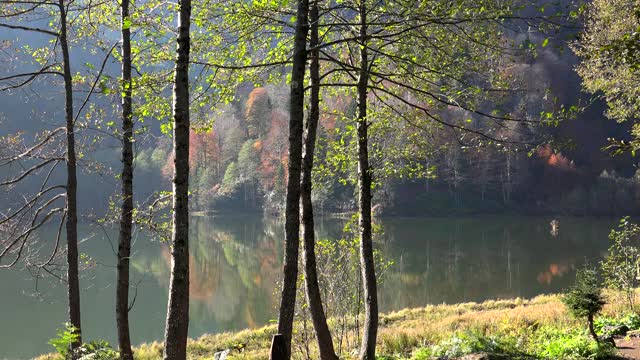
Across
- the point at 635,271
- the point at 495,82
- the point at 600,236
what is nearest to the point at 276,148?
the point at 600,236

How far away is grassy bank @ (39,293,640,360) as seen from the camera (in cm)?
674

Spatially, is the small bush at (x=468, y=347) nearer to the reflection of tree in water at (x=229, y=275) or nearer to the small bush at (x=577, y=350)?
the small bush at (x=577, y=350)

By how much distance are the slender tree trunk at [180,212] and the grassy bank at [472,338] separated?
2.14 ft

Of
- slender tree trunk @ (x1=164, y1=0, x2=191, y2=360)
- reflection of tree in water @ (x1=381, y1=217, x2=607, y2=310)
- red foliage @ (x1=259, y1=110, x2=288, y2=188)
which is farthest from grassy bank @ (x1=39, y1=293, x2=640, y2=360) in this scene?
→ red foliage @ (x1=259, y1=110, x2=288, y2=188)

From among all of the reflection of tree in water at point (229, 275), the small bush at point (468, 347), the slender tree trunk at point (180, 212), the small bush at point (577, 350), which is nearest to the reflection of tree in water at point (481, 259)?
the reflection of tree in water at point (229, 275)

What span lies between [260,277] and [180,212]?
24.6 metres

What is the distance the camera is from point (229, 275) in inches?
1193

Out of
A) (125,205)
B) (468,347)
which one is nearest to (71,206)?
(125,205)

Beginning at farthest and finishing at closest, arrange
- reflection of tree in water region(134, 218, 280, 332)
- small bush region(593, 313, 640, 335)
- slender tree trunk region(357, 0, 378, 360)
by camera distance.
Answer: reflection of tree in water region(134, 218, 280, 332)
small bush region(593, 313, 640, 335)
slender tree trunk region(357, 0, 378, 360)

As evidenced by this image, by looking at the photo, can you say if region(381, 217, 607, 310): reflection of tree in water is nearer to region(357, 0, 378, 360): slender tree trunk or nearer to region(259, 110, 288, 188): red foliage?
region(357, 0, 378, 360): slender tree trunk

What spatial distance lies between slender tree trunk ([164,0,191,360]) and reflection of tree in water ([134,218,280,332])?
13.5 metres

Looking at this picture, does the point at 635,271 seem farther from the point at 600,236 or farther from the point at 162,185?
the point at 162,185

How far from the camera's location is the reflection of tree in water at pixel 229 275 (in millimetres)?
21547

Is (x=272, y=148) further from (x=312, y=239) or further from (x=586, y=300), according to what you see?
(x=586, y=300)
